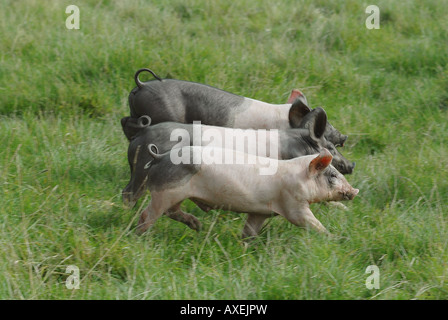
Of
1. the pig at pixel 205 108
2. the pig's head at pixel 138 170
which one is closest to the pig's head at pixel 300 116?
the pig at pixel 205 108

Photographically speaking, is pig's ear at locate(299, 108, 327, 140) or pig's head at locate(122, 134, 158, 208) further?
pig's ear at locate(299, 108, 327, 140)

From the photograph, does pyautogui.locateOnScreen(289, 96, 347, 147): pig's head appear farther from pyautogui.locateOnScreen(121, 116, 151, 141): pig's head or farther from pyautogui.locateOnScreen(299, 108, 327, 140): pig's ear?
pyautogui.locateOnScreen(121, 116, 151, 141): pig's head

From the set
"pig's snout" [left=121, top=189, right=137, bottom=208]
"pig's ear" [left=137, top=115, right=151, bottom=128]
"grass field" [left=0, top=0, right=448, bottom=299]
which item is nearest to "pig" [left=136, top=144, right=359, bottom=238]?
"grass field" [left=0, top=0, right=448, bottom=299]

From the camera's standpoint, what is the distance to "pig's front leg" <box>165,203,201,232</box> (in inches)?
172

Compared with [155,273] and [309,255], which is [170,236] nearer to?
[155,273]

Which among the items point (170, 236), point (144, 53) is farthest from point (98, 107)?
point (170, 236)

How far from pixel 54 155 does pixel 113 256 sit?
5.25 feet

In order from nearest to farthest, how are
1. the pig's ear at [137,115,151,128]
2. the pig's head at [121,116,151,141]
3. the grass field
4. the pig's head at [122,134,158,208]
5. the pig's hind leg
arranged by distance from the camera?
the grass field, the pig's hind leg, the pig's head at [122,134,158,208], the pig's ear at [137,115,151,128], the pig's head at [121,116,151,141]

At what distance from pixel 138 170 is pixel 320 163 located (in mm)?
1215

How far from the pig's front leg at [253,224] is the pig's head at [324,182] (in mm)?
336

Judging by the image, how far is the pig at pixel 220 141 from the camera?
14.9 feet

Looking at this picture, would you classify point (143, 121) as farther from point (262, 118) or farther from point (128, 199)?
point (262, 118)

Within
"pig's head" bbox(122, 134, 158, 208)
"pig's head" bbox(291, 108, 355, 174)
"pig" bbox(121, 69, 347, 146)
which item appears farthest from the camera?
"pig" bbox(121, 69, 347, 146)

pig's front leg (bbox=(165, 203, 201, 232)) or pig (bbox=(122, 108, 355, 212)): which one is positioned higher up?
pig (bbox=(122, 108, 355, 212))
